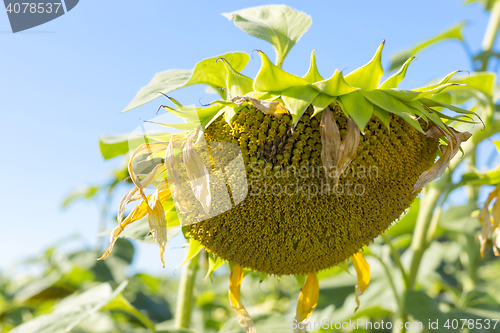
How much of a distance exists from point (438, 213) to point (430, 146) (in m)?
1.36

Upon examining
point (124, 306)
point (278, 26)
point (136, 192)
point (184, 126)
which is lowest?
point (124, 306)

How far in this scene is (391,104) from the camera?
1.18 m

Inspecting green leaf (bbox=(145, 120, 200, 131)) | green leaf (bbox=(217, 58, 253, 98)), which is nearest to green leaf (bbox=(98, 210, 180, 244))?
green leaf (bbox=(145, 120, 200, 131))

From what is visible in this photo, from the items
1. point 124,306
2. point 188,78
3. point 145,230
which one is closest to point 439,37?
point 188,78

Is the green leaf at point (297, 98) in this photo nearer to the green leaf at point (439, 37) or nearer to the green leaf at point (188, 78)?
the green leaf at point (188, 78)

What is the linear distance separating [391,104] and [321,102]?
23 cm

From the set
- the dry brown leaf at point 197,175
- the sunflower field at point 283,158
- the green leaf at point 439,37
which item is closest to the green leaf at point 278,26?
the sunflower field at point 283,158

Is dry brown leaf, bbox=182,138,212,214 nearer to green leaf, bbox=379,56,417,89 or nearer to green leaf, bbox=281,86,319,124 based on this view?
green leaf, bbox=281,86,319,124

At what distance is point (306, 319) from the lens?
1690mm

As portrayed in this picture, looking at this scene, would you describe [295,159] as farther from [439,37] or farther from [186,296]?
[439,37]

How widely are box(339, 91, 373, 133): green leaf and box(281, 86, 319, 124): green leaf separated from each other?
0.09m

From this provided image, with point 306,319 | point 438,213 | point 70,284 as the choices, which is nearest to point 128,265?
point 70,284

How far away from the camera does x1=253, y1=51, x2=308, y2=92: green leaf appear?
44.8 inches

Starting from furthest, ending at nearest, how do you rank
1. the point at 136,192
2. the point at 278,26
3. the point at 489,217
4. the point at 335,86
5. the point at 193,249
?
the point at 489,217 < the point at 193,249 < the point at 278,26 < the point at 136,192 < the point at 335,86
